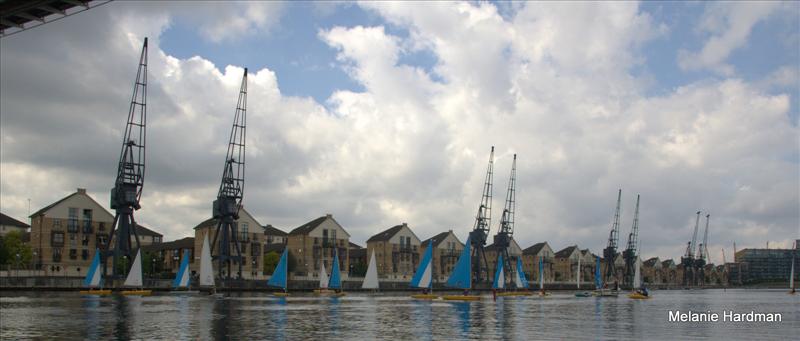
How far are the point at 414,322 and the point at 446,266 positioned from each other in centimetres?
13735

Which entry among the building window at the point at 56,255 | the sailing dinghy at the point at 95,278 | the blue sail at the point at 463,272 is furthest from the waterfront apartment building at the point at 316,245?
the blue sail at the point at 463,272

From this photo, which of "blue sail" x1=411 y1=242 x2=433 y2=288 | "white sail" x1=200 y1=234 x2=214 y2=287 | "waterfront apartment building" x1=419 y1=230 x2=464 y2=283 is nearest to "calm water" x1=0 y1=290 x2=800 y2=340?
"blue sail" x1=411 y1=242 x2=433 y2=288

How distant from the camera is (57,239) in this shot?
123 metres

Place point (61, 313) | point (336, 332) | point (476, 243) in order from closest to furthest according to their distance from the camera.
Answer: point (336, 332)
point (61, 313)
point (476, 243)

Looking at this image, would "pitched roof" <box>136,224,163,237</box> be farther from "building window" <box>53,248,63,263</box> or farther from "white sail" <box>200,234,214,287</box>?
"white sail" <box>200,234,214,287</box>

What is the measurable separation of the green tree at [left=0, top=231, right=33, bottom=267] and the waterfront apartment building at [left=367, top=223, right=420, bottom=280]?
233ft

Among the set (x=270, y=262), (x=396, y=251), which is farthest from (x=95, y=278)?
(x=396, y=251)

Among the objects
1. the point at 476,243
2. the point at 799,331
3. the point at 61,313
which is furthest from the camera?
Result: the point at 476,243

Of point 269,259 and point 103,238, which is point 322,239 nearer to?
point 269,259

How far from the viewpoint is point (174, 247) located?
15275cm

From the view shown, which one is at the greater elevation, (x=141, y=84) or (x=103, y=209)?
(x=141, y=84)

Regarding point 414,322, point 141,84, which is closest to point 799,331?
point 414,322

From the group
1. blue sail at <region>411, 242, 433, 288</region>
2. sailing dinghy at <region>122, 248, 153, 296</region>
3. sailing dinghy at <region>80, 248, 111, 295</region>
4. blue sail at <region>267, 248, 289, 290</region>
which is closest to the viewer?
blue sail at <region>411, 242, 433, 288</region>

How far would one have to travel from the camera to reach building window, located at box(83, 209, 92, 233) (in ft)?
416
